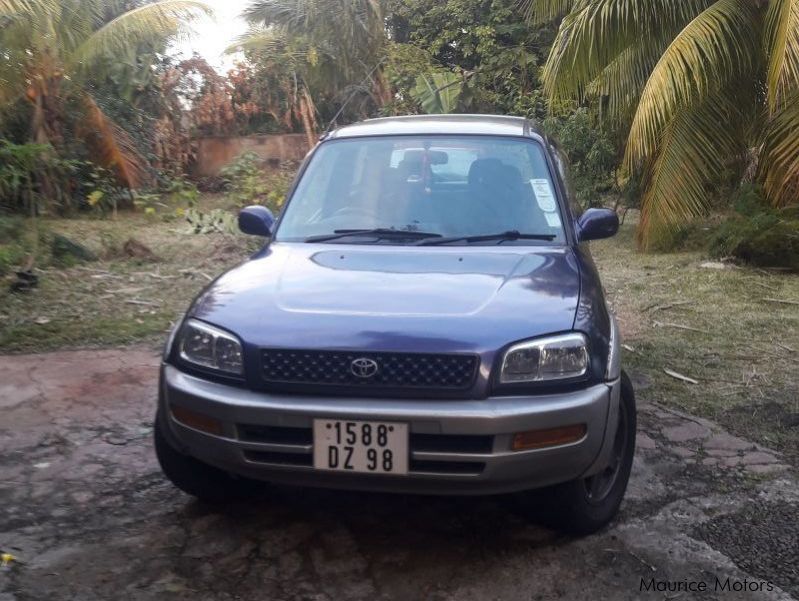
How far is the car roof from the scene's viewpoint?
4816 millimetres

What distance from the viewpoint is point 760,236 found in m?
10.1

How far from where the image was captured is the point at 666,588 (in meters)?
3.19

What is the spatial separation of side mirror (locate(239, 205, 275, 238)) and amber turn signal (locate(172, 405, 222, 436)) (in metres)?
1.46

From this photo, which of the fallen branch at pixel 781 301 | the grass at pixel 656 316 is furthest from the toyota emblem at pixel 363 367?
the fallen branch at pixel 781 301

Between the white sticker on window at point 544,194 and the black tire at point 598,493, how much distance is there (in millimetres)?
992

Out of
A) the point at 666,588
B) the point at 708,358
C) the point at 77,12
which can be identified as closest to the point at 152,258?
the point at 77,12

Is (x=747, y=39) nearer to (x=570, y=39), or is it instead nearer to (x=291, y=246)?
(x=570, y=39)

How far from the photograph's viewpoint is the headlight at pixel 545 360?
10.3 ft

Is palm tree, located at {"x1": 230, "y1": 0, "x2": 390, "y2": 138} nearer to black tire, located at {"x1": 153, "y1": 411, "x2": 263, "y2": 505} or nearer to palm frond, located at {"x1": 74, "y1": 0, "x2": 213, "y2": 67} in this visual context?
palm frond, located at {"x1": 74, "y1": 0, "x2": 213, "y2": 67}

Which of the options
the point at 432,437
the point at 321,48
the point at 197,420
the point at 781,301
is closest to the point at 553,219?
the point at 432,437

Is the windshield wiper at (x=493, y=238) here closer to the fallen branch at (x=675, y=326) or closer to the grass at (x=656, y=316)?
the grass at (x=656, y=316)

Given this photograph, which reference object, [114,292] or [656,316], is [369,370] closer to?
[656,316]

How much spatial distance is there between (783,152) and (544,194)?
5.35m

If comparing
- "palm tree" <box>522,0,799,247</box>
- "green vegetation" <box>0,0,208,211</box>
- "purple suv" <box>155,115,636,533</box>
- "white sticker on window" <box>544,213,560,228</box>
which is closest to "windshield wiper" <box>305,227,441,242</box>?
"purple suv" <box>155,115,636,533</box>
